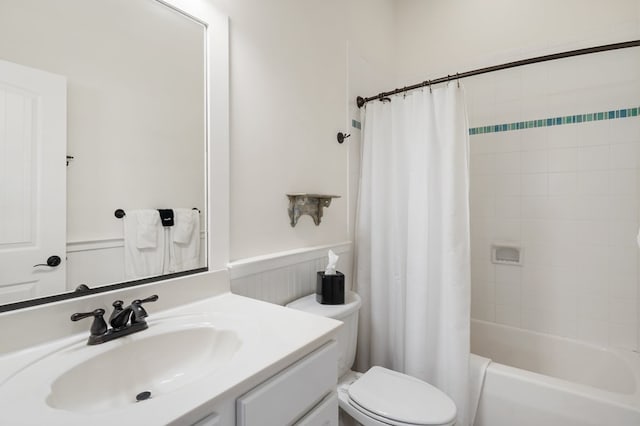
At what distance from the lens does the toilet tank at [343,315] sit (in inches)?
52.0

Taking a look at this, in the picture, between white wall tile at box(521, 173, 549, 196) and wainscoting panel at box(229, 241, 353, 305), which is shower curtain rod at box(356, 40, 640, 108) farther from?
wainscoting panel at box(229, 241, 353, 305)

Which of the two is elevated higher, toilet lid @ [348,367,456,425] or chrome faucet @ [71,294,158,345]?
chrome faucet @ [71,294,158,345]

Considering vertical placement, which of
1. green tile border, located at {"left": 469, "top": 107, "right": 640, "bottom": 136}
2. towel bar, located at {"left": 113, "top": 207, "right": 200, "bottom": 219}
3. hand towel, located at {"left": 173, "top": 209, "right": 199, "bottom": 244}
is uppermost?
green tile border, located at {"left": 469, "top": 107, "right": 640, "bottom": 136}

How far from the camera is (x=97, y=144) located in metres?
0.88

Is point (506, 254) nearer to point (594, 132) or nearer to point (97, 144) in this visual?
point (594, 132)

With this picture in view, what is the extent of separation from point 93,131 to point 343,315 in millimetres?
1103

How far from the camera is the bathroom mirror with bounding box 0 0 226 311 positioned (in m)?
0.75

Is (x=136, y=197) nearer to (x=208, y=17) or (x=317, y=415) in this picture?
(x=208, y=17)

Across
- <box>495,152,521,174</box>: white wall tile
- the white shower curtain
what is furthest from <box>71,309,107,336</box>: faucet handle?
<box>495,152,521,174</box>: white wall tile

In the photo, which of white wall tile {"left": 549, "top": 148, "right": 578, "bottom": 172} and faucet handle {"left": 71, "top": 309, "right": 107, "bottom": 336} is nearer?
faucet handle {"left": 71, "top": 309, "right": 107, "bottom": 336}

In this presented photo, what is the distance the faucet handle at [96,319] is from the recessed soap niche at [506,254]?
7.14 ft

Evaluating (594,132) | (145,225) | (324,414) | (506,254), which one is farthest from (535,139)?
(145,225)

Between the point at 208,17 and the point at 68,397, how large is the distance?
1.19 m

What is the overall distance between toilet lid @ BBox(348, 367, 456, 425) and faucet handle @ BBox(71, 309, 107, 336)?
935mm
